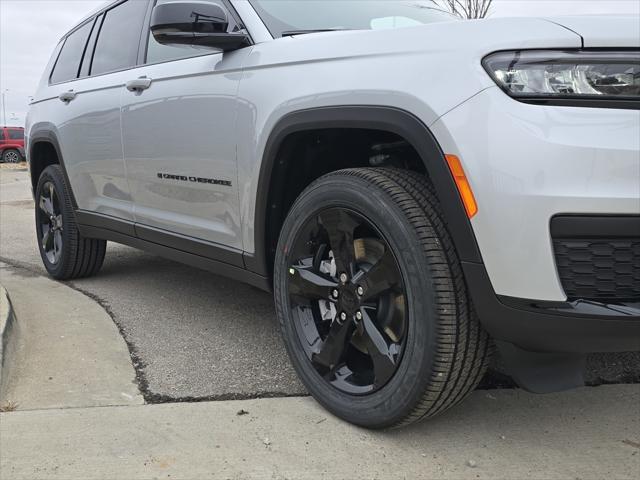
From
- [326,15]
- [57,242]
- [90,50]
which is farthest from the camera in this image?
[57,242]

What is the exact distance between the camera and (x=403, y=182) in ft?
6.98

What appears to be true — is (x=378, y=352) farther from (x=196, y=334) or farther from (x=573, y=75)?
(x=196, y=334)

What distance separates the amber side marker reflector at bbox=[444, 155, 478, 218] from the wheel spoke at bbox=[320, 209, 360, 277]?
51cm

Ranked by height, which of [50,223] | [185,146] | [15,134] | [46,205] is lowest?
[15,134]

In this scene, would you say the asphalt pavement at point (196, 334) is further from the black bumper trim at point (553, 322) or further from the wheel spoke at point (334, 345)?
the black bumper trim at point (553, 322)

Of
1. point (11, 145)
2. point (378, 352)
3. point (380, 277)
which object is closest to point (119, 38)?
point (380, 277)

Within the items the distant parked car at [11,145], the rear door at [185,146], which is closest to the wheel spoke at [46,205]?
the rear door at [185,146]

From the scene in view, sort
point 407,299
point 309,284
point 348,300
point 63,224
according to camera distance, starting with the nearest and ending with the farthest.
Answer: point 407,299, point 348,300, point 309,284, point 63,224

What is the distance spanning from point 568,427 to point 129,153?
2.61 m

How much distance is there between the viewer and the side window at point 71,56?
4664mm

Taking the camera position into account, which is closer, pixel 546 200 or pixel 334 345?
pixel 546 200

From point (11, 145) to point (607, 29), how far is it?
31491 millimetres

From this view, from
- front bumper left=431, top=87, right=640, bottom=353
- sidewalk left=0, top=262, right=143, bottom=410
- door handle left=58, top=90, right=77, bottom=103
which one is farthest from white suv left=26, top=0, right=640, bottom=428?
door handle left=58, top=90, right=77, bottom=103

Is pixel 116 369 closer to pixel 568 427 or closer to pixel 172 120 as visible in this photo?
pixel 172 120
